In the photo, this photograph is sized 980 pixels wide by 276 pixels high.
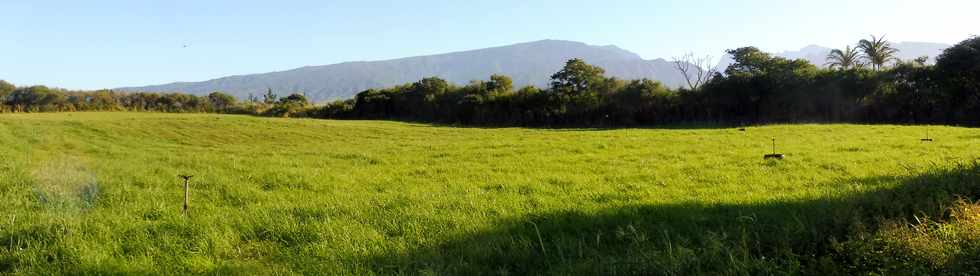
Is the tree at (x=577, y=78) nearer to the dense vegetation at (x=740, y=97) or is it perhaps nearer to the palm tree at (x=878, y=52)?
the dense vegetation at (x=740, y=97)

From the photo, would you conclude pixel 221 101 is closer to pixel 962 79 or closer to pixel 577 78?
A: pixel 577 78

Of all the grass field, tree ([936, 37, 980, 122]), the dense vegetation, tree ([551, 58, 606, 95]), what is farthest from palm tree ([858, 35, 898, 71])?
the grass field

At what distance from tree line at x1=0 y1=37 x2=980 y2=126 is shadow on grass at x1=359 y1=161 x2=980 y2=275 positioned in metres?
41.7

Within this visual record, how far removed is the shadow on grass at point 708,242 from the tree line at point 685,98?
41738 millimetres

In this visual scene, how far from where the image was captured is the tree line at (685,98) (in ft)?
126

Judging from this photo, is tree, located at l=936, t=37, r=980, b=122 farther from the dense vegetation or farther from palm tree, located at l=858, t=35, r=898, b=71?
palm tree, located at l=858, t=35, r=898, b=71

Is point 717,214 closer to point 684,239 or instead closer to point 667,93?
point 684,239

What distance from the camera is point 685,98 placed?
161 feet

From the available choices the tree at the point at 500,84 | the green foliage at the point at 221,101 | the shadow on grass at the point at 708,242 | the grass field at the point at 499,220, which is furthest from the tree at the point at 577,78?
the shadow on grass at the point at 708,242

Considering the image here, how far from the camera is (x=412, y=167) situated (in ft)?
41.5

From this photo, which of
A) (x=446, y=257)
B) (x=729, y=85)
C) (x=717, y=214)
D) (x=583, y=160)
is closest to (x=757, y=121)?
(x=729, y=85)

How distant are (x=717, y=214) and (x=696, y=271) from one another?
8.27 feet

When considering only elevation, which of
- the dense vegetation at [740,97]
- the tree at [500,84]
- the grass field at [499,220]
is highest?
the tree at [500,84]

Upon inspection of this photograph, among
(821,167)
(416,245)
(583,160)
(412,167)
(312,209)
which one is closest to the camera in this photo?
(416,245)
